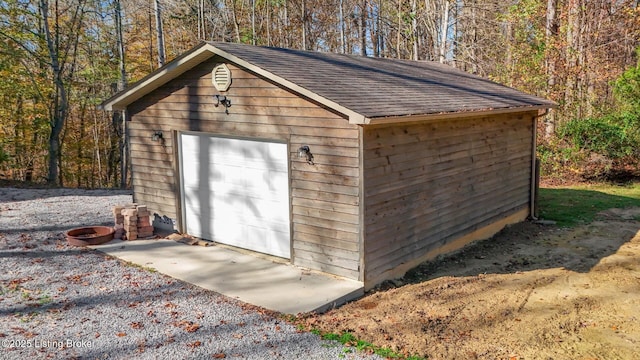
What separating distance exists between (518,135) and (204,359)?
8.07 metres

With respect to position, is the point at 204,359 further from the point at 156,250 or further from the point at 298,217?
the point at 156,250

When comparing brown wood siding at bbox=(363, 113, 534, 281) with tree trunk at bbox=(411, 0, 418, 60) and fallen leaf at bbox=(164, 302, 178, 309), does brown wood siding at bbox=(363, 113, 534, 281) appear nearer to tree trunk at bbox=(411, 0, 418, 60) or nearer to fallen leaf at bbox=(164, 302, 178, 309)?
fallen leaf at bbox=(164, 302, 178, 309)

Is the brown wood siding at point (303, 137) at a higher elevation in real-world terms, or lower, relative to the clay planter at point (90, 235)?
higher

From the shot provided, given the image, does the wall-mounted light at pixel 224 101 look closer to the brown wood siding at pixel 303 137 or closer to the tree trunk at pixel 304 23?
the brown wood siding at pixel 303 137

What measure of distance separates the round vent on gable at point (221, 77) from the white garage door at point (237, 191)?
35.5 inches

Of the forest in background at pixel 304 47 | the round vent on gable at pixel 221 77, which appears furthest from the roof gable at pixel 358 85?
the forest in background at pixel 304 47

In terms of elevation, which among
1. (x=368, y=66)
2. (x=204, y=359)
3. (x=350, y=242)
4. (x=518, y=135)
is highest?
(x=368, y=66)

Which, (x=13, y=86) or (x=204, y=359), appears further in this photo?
(x=13, y=86)

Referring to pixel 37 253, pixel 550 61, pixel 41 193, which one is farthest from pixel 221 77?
pixel 550 61

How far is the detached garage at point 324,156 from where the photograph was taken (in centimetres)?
685

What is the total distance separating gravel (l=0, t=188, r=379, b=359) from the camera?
5109mm

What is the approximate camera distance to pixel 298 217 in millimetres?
7391

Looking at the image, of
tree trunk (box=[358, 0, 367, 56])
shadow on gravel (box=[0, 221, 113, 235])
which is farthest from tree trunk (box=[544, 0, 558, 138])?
shadow on gravel (box=[0, 221, 113, 235])

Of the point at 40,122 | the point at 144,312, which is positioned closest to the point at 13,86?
the point at 40,122
